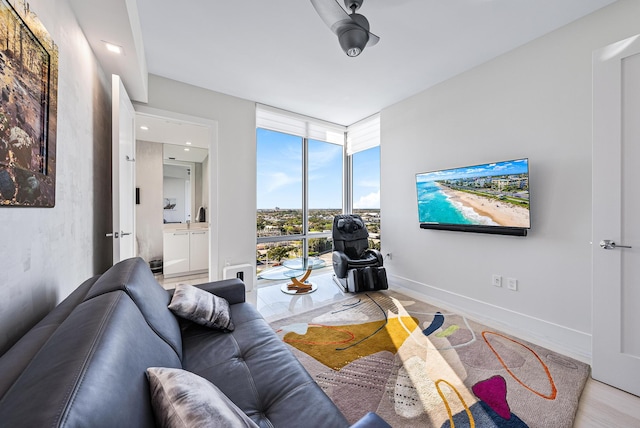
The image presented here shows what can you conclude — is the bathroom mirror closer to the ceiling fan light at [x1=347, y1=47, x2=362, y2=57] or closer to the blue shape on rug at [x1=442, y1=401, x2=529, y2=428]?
the ceiling fan light at [x1=347, y1=47, x2=362, y2=57]

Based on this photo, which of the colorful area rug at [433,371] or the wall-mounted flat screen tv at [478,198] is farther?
the wall-mounted flat screen tv at [478,198]

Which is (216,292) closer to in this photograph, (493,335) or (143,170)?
(493,335)

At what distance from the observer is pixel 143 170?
468 cm

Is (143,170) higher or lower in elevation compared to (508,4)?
lower

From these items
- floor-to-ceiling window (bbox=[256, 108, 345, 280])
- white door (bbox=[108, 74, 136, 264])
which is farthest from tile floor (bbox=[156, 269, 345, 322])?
white door (bbox=[108, 74, 136, 264])

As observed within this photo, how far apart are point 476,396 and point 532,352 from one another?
0.90 m

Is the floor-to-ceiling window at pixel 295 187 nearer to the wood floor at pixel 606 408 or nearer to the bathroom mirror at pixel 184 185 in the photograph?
the bathroom mirror at pixel 184 185

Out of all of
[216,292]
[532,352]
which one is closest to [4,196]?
[216,292]

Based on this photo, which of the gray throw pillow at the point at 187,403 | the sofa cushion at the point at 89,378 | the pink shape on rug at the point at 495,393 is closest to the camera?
the sofa cushion at the point at 89,378

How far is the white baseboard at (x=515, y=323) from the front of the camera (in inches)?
84.8

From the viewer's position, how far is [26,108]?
3.51ft

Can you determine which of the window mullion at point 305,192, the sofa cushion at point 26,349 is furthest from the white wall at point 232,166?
the sofa cushion at point 26,349

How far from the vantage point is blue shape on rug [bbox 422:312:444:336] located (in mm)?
2467

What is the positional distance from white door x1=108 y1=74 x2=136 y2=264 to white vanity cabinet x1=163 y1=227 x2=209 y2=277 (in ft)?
6.03
